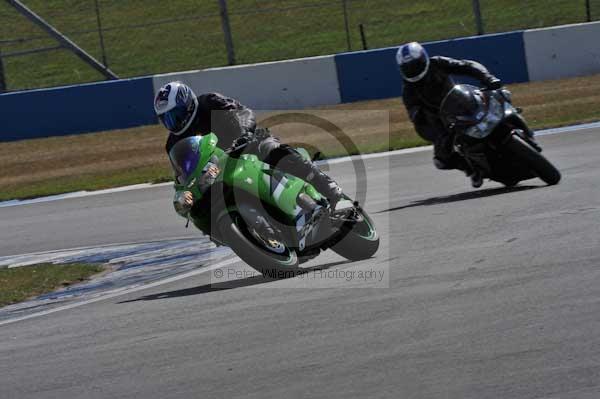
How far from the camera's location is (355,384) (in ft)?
17.3

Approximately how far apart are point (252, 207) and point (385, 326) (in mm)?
2123

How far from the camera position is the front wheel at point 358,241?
871 centimetres

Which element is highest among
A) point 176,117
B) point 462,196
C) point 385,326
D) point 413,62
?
point 176,117

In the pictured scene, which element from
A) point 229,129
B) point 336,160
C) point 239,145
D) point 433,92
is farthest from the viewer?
point 336,160

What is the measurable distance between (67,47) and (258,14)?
356cm

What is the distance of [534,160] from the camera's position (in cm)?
1082

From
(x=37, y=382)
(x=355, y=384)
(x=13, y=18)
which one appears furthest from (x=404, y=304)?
(x=13, y=18)

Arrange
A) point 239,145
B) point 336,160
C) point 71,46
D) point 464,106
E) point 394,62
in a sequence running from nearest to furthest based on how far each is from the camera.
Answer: point 239,145, point 464,106, point 336,160, point 394,62, point 71,46

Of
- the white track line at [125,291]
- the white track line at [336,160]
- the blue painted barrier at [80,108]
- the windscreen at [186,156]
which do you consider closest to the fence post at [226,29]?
the blue painted barrier at [80,108]

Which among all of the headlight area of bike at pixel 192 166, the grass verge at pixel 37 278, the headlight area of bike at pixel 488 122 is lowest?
the grass verge at pixel 37 278

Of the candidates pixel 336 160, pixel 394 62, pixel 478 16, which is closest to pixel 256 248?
pixel 336 160

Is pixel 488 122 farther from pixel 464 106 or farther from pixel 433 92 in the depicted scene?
pixel 433 92

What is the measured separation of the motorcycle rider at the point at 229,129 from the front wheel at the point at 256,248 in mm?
359

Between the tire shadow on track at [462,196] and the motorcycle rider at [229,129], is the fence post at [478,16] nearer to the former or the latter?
the tire shadow on track at [462,196]
